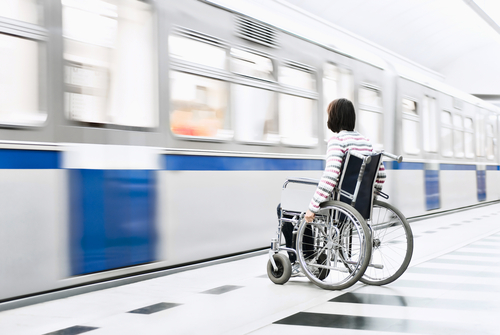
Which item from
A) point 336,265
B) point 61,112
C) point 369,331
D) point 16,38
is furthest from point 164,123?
point 369,331

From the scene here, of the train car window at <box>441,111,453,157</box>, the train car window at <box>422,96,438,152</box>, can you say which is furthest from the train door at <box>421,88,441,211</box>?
the train car window at <box>441,111,453,157</box>

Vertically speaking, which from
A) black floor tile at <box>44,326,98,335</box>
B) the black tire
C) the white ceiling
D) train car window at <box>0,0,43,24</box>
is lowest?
black floor tile at <box>44,326,98,335</box>

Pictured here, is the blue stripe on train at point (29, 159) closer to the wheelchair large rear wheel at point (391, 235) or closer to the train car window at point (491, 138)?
the wheelchair large rear wheel at point (391, 235)

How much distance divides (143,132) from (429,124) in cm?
779

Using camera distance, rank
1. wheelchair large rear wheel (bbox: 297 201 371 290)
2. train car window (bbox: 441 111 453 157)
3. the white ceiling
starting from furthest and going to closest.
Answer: the white ceiling → train car window (bbox: 441 111 453 157) → wheelchair large rear wheel (bbox: 297 201 371 290)

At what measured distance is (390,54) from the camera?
19359mm

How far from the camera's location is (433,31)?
2073 cm

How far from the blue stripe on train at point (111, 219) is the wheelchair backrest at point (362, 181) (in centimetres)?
158

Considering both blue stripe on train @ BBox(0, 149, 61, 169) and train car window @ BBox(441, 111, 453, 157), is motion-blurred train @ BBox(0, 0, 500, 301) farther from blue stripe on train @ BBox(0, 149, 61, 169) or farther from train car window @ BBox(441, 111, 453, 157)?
train car window @ BBox(441, 111, 453, 157)

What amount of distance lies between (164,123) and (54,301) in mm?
1717

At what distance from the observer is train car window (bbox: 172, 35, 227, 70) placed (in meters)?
5.10

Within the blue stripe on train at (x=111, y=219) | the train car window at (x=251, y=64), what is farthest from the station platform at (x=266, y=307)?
the train car window at (x=251, y=64)

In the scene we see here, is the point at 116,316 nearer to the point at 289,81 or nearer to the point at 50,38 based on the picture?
the point at 50,38

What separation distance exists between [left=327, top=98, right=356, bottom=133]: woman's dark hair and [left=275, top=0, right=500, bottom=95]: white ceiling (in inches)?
362
